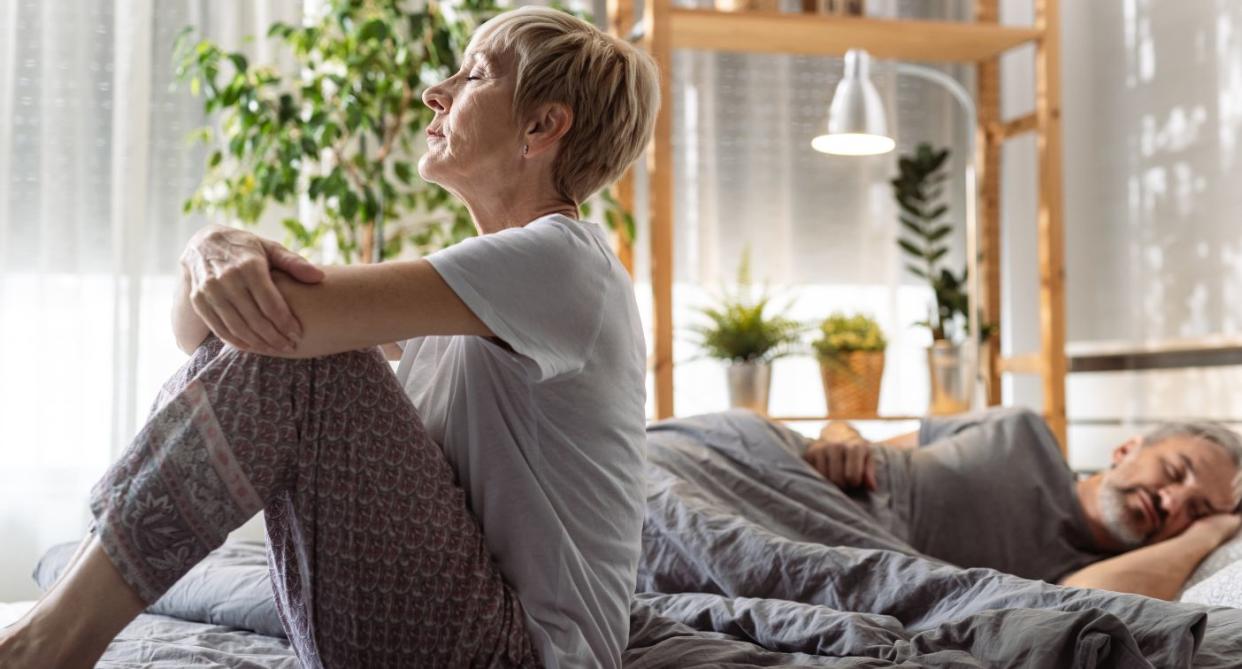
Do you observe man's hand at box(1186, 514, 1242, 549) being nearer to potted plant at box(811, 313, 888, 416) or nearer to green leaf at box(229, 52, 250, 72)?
potted plant at box(811, 313, 888, 416)

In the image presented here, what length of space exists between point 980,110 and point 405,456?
293cm

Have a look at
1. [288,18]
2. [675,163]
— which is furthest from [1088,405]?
[288,18]

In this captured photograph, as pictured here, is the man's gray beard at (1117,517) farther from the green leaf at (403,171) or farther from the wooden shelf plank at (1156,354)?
the green leaf at (403,171)

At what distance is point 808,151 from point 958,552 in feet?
5.78

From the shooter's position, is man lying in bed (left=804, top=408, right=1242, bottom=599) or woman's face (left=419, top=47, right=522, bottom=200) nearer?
woman's face (left=419, top=47, right=522, bottom=200)

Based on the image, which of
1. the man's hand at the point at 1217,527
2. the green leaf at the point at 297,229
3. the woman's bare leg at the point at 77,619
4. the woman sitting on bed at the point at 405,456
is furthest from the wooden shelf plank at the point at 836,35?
the woman's bare leg at the point at 77,619

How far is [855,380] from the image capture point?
314 cm

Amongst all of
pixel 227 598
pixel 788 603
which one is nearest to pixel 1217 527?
pixel 788 603

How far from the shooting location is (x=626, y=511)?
122 centimetres

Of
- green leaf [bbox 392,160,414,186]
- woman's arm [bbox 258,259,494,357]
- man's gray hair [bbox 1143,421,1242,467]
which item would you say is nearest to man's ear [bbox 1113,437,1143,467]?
man's gray hair [bbox 1143,421,1242,467]

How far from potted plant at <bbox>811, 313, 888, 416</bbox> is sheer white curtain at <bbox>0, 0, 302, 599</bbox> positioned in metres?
1.58

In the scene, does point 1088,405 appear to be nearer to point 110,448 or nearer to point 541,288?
point 110,448

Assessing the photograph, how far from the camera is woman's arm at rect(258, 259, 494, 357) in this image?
1021mm

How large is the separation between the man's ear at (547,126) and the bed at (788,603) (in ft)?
1.72
